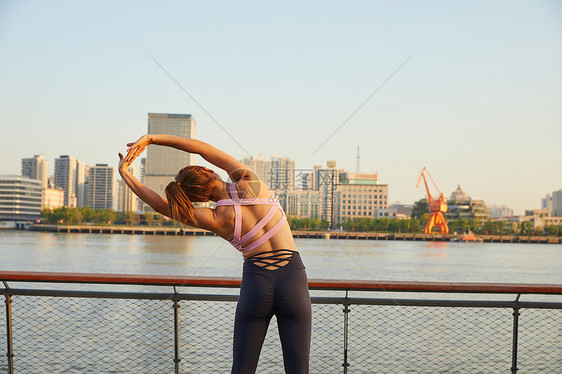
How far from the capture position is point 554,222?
527 feet

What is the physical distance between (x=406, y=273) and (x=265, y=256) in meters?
35.7

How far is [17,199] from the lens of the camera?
465ft

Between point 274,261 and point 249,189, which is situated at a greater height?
point 249,189

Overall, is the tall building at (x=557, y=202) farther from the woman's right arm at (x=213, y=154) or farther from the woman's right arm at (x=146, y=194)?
the woman's right arm at (x=146, y=194)

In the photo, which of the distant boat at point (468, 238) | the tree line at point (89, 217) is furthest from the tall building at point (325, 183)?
the distant boat at point (468, 238)

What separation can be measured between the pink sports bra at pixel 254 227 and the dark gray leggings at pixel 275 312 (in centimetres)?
10

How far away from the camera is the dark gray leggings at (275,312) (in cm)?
245

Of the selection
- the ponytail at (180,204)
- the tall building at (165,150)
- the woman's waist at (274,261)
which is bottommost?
the woman's waist at (274,261)

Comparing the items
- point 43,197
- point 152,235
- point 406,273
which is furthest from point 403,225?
point 43,197

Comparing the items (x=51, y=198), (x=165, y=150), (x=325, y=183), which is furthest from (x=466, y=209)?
(x=325, y=183)

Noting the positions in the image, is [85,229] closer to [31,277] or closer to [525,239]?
[525,239]

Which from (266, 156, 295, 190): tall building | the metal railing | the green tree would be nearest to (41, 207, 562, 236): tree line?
the green tree

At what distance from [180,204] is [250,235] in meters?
0.33

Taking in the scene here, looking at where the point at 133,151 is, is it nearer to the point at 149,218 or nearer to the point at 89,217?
the point at 149,218
